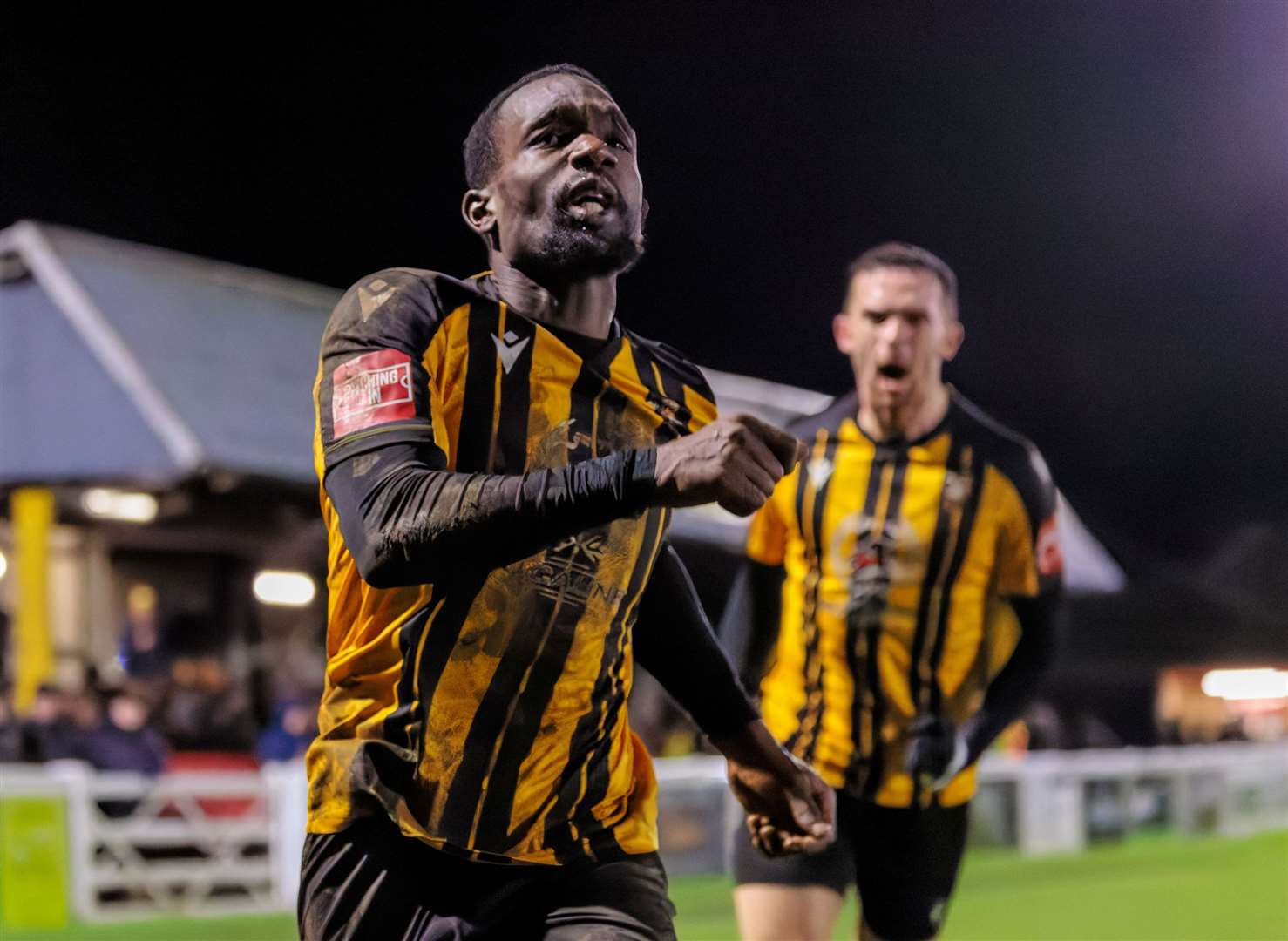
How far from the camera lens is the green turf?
1023 centimetres

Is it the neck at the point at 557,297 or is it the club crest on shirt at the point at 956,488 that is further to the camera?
the club crest on shirt at the point at 956,488

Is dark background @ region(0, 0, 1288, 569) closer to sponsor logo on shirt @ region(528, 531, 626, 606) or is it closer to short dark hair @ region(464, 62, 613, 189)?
short dark hair @ region(464, 62, 613, 189)

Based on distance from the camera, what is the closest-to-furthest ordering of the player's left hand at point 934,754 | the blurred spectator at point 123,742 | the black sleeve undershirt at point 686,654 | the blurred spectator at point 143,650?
the black sleeve undershirt at point 686,654 < the player's left hand at point 934,754 < the blurred spectator at point 123,742 < the blurred spectator at point 143,650

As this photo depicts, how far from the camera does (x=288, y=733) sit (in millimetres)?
11484

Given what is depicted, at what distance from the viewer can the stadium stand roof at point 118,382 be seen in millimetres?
12695

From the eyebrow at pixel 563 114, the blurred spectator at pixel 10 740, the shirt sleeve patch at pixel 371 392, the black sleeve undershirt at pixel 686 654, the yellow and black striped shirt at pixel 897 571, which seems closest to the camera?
the shirt sleeve patch at pixel 371 392

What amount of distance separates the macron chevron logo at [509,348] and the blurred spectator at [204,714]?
29.8 ft

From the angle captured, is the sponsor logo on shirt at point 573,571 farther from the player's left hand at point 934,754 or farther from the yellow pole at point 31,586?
the yellow pole at point 31,586

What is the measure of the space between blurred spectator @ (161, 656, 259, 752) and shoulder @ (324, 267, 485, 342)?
29.9 feet

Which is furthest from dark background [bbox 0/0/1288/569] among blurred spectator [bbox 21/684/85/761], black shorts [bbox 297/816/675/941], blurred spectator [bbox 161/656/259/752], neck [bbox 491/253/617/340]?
black shorts [bbox 297/816/675/941]

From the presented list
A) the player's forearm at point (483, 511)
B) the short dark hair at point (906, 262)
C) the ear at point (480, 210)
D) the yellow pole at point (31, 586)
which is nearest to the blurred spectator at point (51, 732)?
the yellow pole at point (31, 586)

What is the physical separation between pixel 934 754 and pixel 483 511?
2.75 meters

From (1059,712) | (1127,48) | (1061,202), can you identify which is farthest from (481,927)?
(1059,712)

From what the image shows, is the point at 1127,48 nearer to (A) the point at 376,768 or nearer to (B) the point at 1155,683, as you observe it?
(A) the point at 376,768
